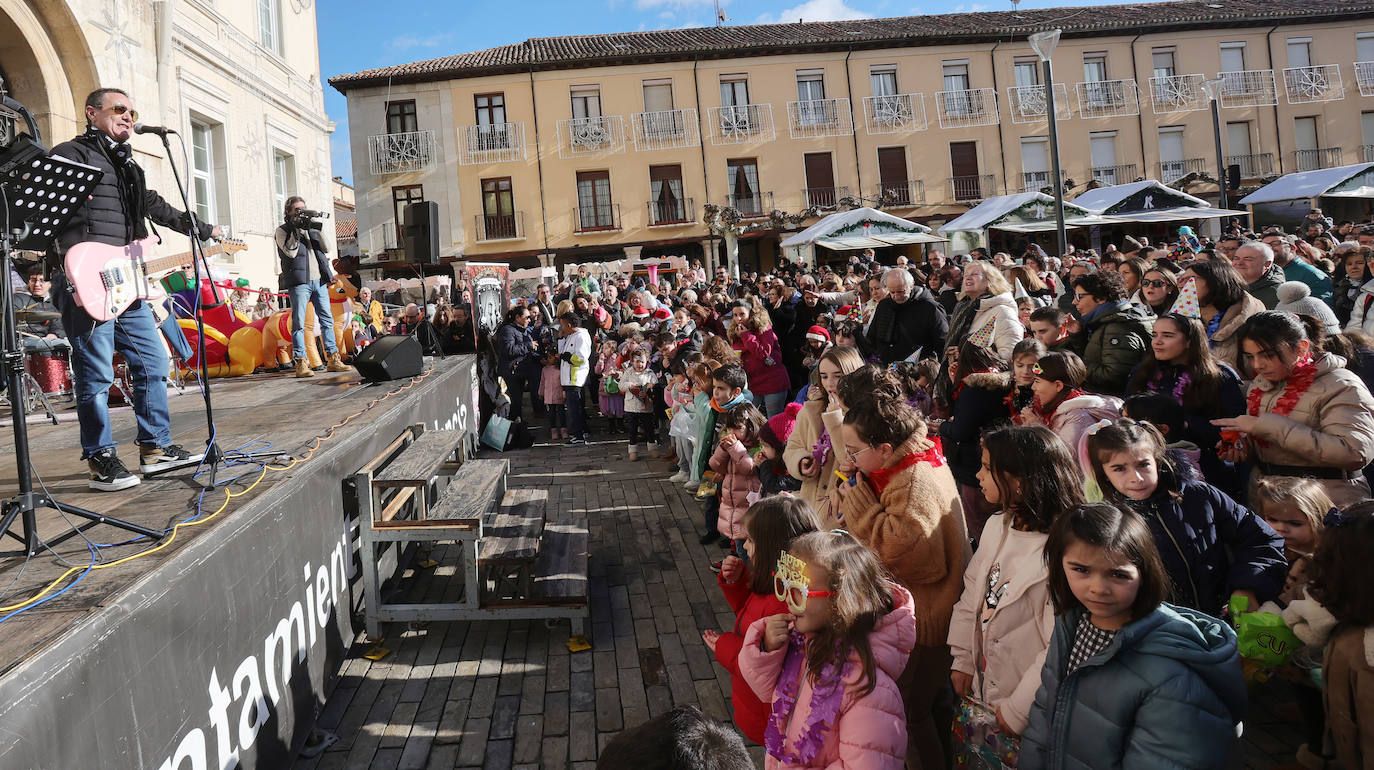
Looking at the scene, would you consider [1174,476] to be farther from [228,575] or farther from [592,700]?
[228,575]

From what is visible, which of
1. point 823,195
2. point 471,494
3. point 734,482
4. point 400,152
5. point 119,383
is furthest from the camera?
point 823,195

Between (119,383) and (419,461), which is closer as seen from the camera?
(419,461)

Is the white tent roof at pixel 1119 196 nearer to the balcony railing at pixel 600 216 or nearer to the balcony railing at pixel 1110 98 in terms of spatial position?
the balcony railing at pixel 600 216

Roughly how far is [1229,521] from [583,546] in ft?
13.1

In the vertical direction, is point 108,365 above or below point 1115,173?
below

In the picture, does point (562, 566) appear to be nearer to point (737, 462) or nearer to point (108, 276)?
→ point (737, 462)

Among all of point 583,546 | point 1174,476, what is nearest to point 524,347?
point 583,546

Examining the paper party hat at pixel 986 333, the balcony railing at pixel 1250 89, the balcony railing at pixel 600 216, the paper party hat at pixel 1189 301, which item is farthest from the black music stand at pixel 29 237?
the balcony railing at pixel 1250 89

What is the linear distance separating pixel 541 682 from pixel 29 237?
3162 mm

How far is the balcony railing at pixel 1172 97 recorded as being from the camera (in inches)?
1272

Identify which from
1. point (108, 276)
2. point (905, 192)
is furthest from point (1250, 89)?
point (108, 276)

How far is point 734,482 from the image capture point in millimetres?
6223

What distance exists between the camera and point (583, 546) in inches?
237

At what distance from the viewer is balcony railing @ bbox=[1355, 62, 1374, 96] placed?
3309 cm
